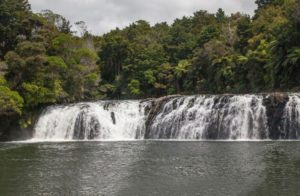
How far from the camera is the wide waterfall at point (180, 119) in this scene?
3133 cm

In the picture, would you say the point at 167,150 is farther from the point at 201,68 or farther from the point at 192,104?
the point at 201,68

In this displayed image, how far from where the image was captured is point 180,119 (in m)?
34.3

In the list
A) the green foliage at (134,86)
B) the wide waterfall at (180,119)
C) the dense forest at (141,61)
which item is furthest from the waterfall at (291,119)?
Answer: the green foliage at (134,86)

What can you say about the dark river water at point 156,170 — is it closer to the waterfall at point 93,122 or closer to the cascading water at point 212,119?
the cascading water at point 212,119

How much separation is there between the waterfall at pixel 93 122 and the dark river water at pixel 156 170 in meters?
8.94

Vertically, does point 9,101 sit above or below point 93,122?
above

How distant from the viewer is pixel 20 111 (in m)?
35.6

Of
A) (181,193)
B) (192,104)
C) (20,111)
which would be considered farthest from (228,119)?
(181,193)

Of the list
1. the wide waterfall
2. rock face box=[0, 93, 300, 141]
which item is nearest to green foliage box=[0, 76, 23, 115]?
rock face box=[0, 93, 300, 141]

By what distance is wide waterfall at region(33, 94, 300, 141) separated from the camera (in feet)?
103

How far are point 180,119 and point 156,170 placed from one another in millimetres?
15673

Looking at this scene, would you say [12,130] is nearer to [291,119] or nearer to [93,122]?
[93,122]

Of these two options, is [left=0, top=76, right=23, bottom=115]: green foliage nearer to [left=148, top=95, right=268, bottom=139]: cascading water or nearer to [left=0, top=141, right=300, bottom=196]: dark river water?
[left=0, top=141, right=300, bottom=196]: dark river water

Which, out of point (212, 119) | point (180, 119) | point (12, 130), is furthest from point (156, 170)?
point (12, 130)
